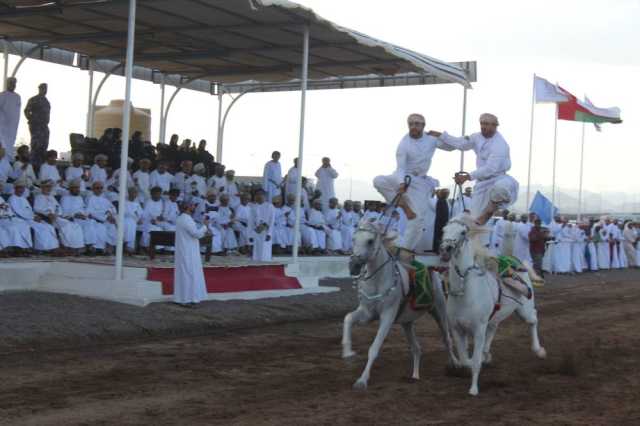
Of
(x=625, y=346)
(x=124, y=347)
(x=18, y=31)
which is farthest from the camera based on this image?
(x=18, y=31)

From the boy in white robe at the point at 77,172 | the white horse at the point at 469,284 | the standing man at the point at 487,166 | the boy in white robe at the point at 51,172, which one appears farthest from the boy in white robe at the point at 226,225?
the white horse at the point at 469,284

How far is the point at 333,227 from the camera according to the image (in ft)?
89.6

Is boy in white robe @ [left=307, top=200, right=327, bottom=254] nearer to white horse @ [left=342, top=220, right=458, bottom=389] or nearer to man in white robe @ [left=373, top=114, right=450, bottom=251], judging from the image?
man in white robe @ [left=373, top=114, right=450, bottom=251]

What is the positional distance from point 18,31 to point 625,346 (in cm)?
1598

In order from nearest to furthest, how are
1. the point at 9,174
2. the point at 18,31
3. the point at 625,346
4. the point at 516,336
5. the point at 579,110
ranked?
the point at 625,346
the point at 516,336
the point at 9,174
the point at 18,31
the point at 579,110

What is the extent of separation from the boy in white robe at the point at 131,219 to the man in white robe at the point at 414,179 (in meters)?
10.1

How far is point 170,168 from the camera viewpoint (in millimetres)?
23469

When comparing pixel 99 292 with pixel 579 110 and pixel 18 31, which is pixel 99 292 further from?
pixel 579 110

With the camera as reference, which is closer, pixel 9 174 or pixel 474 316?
pixel 474 316

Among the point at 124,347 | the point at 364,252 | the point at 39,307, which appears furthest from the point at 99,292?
the point at 364,252

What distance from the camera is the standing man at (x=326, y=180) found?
27750 millimetres

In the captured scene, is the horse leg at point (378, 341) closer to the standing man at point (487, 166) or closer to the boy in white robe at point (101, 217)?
the standing man at point (487, 166)

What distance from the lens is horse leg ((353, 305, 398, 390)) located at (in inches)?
399

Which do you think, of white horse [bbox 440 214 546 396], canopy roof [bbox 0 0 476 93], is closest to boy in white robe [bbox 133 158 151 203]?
canopy roof [bbox 0 0 476 93]
